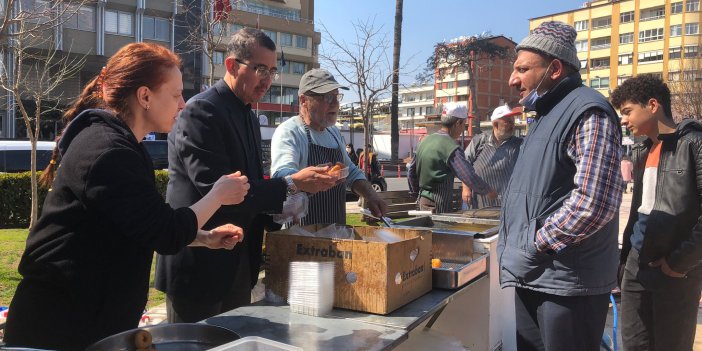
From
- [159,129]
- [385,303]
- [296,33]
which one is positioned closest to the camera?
[159,129]

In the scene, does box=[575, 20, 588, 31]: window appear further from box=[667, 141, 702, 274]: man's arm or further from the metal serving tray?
box=[667, 141, 702, 274]: man's arm

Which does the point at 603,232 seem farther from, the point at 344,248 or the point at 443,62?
the point at 443,62

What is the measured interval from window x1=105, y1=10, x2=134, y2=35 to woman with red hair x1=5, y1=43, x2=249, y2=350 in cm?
3350

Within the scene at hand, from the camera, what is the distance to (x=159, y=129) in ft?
6.34

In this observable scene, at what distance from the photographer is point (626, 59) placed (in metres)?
71.8

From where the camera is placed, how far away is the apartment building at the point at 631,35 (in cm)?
6538

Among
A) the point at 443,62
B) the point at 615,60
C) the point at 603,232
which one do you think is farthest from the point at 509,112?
the point at 615,60

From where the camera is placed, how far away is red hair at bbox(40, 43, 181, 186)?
184cm

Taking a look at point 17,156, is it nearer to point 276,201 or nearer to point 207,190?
point 207,190

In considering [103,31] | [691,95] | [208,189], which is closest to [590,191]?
[208,189]

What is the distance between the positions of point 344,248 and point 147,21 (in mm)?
34796

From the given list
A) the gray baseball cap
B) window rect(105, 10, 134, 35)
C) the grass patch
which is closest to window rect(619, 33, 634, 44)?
window rect(105, 10, 134, 35)

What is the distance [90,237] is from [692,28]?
77.1 metres

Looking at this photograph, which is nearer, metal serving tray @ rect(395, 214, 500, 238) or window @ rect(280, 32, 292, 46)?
metal serving tray @ rect(395, 214, 500, 238)
